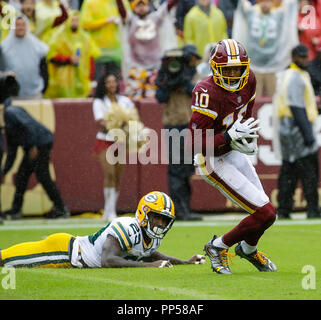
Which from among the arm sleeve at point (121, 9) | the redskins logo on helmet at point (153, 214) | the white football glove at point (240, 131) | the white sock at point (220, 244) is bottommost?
the white sock at point (220, 244)

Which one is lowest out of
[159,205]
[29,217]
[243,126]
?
[29,217]

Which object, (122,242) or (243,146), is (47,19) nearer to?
(122,242)

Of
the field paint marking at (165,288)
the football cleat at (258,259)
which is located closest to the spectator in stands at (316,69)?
the football cleat at (258,259)

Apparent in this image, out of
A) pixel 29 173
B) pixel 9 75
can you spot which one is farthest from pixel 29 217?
pixel 9 75

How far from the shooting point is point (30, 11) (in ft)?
42.5

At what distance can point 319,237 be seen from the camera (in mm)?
10445

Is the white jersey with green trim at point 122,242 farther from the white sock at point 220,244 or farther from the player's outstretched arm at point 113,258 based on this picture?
the white sock at point 220,244

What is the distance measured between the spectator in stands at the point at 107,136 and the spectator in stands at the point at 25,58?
95 cm

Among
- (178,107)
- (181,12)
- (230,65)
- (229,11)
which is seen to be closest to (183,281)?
(230,65)

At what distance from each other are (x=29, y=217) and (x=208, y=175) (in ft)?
19.5

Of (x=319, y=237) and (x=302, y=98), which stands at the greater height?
(x=302, y=98)

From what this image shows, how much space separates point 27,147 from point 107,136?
3.37 ft

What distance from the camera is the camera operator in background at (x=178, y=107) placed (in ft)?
39.4
